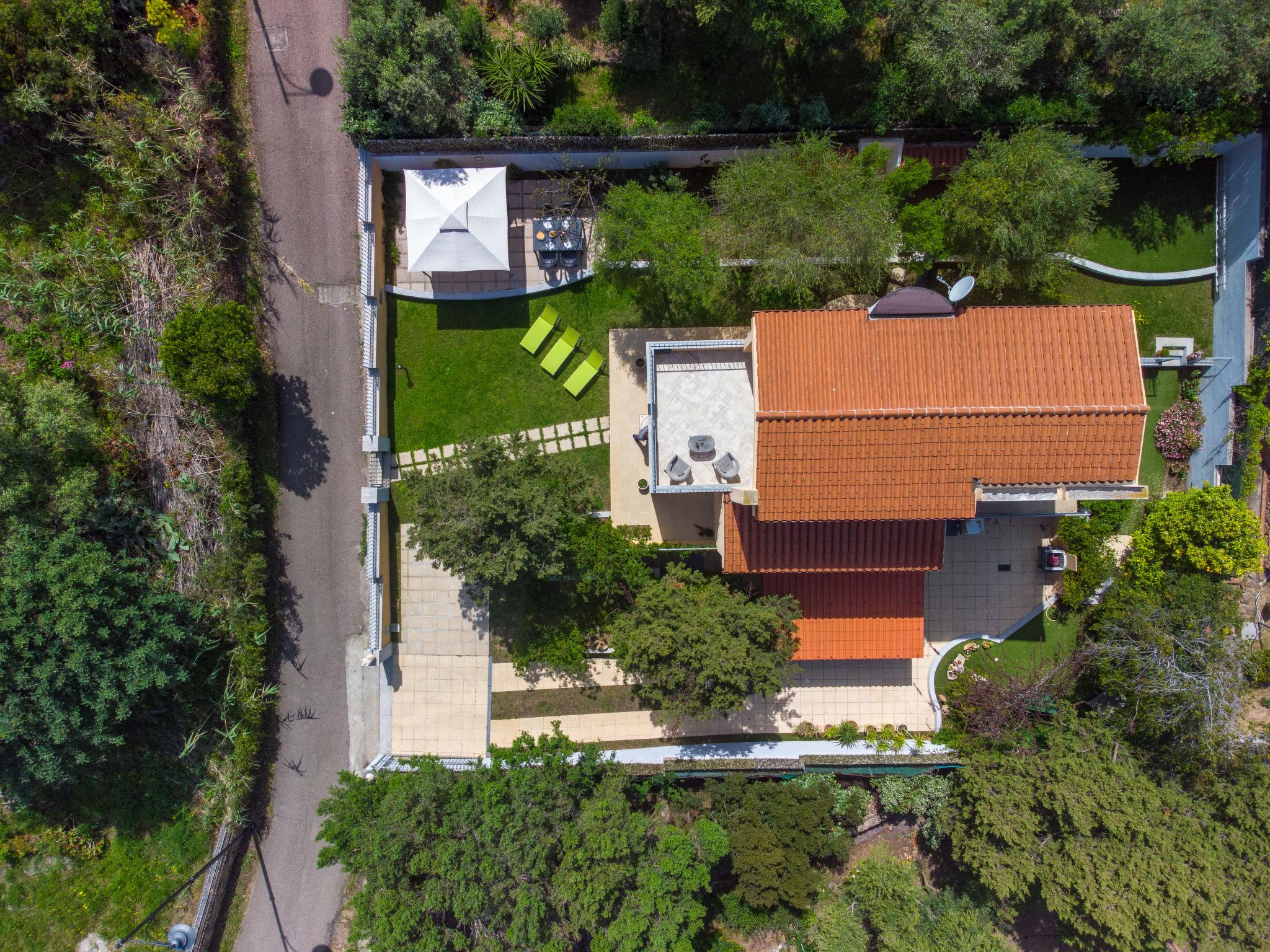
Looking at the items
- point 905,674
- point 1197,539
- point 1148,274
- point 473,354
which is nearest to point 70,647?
point 473,354

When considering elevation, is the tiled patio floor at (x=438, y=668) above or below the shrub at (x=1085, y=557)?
below

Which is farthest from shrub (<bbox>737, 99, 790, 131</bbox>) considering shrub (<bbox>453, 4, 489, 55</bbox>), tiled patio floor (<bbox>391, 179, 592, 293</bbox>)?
shrub (<bbox>453, 4, 489, 55</bbox>)

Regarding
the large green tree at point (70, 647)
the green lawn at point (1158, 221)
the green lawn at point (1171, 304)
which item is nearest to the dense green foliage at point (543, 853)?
the large green tree at point (70, 647)

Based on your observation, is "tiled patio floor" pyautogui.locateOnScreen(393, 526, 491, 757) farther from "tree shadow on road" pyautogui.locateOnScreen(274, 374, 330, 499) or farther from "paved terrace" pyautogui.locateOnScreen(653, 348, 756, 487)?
"paved terrace" pyautogui.locateOnScreen(653, 348, 756, 487)

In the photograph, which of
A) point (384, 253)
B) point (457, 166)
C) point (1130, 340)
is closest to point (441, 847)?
point (384, 253)

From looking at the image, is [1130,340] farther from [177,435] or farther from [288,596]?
[177,435]

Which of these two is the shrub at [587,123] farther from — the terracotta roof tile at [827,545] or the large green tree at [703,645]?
the large green tree at [703,645]
